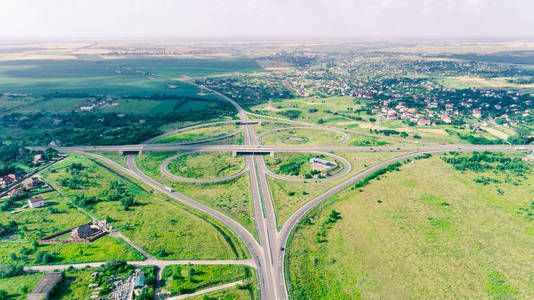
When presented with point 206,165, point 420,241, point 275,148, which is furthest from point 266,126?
point 420,241

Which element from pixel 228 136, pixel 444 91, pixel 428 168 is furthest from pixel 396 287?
pixel 444 91

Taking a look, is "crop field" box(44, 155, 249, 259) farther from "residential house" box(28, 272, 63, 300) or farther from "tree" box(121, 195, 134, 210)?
"residential house" box(28, 272, 63, 300)

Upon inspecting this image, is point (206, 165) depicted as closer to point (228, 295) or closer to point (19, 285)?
point (228, 295)

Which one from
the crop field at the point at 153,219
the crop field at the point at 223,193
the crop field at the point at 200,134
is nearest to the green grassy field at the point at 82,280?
the crop field at the point at 153,219

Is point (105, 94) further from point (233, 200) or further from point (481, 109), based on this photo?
point (481, 109)

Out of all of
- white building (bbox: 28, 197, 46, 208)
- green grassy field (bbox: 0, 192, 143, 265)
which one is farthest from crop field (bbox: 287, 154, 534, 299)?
white building (bbox: 28, 197, 46, 208)
